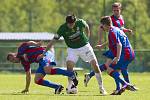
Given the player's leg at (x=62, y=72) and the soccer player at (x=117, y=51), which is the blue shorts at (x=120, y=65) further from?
the player's leg at (x=62, y=72)

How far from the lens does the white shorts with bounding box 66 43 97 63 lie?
16812 mm

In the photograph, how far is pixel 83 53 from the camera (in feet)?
55.5

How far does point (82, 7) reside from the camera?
212ft

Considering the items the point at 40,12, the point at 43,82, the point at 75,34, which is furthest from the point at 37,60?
the point at 40,12

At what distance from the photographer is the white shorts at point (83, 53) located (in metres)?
16.8

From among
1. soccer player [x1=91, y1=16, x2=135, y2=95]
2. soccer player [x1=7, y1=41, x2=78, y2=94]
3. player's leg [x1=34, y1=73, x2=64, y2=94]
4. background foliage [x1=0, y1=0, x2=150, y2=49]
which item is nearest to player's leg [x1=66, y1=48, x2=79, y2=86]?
soccer player [x1=7, y1=41, x2=78, y2=94]

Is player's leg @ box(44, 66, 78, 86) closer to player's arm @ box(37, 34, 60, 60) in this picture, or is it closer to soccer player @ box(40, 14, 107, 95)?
soccer player @ box(40, 14, 107, 95)

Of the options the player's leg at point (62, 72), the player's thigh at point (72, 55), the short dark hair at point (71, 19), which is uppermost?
the short dark hair at point (71, 19)

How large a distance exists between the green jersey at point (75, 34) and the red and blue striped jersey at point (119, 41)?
2.23ft

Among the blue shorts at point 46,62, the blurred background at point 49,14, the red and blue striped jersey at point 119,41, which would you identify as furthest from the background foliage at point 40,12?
the blue shorts at point 46,62

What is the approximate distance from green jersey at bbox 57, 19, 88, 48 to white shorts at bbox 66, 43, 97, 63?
0.10m

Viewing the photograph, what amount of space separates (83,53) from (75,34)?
19.8 inches

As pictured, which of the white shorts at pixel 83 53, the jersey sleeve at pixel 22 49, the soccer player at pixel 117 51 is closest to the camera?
the soccer player at pixel 117 51

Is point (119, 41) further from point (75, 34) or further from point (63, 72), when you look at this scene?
point (63, 72)
